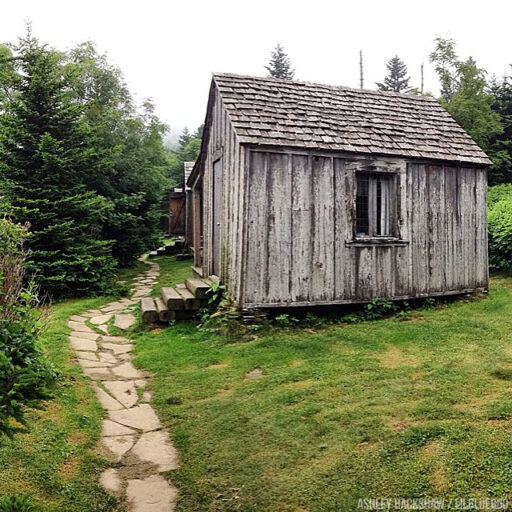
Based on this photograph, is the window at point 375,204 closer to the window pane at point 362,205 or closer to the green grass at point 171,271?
the window pane at point 362,205

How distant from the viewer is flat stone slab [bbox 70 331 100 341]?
783 cm

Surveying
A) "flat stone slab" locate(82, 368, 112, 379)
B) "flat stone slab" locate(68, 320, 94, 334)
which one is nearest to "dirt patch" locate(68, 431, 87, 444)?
"flat stone slab" locate(82, 368, 112, 379)

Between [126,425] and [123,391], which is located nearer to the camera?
[126,425]

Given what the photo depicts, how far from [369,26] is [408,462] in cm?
4910

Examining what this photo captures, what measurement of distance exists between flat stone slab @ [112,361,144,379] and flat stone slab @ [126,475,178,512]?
105 inches

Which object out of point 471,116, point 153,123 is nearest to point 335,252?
point 153,123

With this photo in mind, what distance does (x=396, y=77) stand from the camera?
146 feet

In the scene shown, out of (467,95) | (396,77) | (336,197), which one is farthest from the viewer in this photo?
(396,77)

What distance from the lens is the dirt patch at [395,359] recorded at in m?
5.95

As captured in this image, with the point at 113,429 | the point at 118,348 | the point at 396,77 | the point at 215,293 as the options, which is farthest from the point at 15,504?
the point at 396,77

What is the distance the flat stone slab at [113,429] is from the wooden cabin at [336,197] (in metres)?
3.57

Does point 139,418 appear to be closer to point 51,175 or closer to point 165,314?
point 165,314

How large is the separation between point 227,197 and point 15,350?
5678 millimetres

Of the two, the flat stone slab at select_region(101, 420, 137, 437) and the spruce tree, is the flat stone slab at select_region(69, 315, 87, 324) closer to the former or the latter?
the spruce tree
